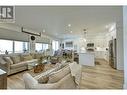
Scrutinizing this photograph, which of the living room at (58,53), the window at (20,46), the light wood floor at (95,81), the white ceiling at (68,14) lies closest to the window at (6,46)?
the living room at (58,53)

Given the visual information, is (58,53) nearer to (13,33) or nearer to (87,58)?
(87,58)

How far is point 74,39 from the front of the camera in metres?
13.7

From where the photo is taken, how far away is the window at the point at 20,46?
689 centimetres

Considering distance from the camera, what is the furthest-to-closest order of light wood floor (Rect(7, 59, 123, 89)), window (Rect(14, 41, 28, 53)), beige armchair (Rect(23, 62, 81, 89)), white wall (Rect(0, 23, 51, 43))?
window (Rect(14, 41, 28, 53)) → white wall (Rect(0, 23, 51, 43)) → light wood floor (Rect(7, 59, 123, 89)) → beige armchair (Rect(23, 62, 81, 89))

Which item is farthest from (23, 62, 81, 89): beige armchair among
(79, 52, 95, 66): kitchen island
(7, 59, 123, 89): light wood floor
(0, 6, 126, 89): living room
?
(79, 52, 95, 66): kitchen island

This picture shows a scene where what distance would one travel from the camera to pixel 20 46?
7262 millimetres

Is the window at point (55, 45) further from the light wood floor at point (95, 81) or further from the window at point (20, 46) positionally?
the light wood floor at point (95, 81)

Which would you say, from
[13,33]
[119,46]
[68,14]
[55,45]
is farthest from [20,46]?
[55,45]

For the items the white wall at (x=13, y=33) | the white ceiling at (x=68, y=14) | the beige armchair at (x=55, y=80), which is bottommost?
the beige armchair at (x=55, y=80)

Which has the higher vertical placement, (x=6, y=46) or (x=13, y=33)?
(x=13, y=33)

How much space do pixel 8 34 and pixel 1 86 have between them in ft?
15.1

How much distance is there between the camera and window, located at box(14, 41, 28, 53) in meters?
6.89

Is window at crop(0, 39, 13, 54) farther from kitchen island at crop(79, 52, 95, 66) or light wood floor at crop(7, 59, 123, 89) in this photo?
kitchen island at crop(79, 52, 95, 66)

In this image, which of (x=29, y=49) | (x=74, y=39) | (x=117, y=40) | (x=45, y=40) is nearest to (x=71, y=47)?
(x=74, y=39)
